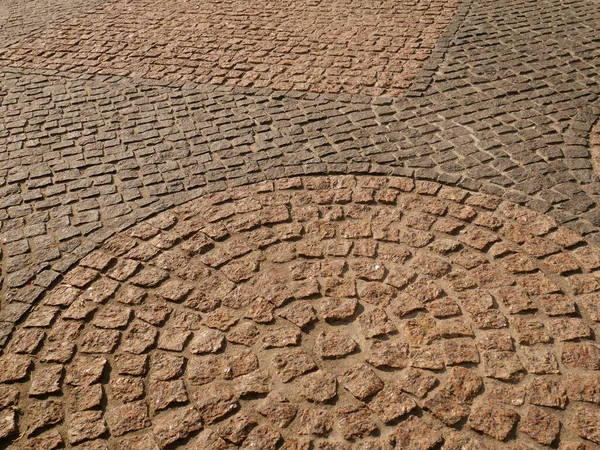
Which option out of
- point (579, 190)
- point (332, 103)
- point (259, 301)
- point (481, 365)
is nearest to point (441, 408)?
point (481, 365)

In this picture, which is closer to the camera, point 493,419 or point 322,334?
point 493,419

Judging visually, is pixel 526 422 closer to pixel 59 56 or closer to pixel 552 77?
pixel 552 77

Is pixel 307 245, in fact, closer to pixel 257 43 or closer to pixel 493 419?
pixel 493 419

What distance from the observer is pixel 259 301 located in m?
4.49

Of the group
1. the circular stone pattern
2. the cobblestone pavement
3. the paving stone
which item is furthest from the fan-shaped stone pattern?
the paving stone

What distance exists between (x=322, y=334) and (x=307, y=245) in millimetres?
981

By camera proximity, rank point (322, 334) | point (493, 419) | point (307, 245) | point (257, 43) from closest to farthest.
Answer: point (493, 419)
point (322, 334)
point (307, 245)
point (257, 43)

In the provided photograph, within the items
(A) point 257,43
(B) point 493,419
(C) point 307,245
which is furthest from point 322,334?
(A) point 257,43

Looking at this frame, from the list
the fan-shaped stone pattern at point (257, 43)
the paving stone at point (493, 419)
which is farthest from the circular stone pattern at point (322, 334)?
the fan-shaped stone pattern at point (257, 43)

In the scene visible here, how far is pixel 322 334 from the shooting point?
420cm

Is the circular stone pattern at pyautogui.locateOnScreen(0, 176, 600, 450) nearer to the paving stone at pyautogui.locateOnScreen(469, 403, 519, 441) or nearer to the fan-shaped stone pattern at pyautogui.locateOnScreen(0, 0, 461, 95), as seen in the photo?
the paving stone at pyautogui.locateOnScreen(469, 403, 519, 441)

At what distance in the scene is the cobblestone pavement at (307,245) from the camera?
3.72 m

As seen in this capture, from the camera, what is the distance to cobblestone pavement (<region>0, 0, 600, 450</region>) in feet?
12.2

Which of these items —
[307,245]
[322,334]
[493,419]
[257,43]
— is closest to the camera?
[493,419]
